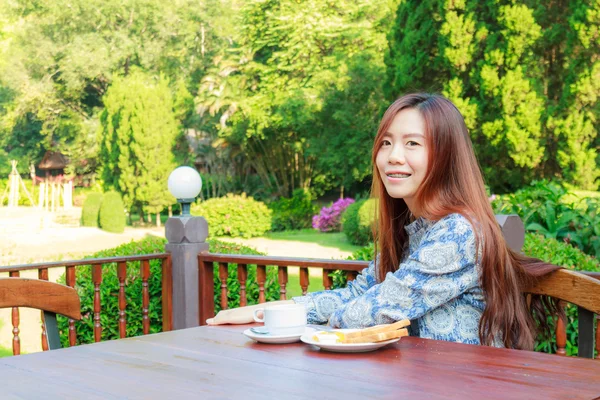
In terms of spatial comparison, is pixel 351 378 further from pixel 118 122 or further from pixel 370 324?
pixel 118 122

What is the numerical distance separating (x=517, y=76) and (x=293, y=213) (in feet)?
29.7

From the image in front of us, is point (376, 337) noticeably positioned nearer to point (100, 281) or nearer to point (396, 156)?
point (396, 156)

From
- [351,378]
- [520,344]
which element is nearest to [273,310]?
[351,378]

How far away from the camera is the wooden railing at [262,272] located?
3.12 meters

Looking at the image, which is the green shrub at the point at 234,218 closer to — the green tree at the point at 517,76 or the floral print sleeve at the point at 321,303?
the green tree at the point at 517,76

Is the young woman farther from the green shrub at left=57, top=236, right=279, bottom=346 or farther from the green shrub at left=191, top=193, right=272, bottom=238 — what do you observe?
the green shrub at left=191, top=193, right=272, bottom=238

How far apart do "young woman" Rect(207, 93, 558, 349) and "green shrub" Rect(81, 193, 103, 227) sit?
2170 centimetres

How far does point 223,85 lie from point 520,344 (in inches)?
881

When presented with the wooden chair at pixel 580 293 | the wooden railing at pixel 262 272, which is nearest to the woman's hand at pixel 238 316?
the wooden chair at pixel 580 293

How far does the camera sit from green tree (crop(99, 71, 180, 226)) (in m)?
22.8

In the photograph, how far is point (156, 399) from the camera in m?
1.18

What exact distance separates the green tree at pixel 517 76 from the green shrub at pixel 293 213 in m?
6.92

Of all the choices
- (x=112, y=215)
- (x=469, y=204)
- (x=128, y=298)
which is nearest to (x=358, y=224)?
(x=112, y=215)

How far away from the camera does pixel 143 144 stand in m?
22.7
